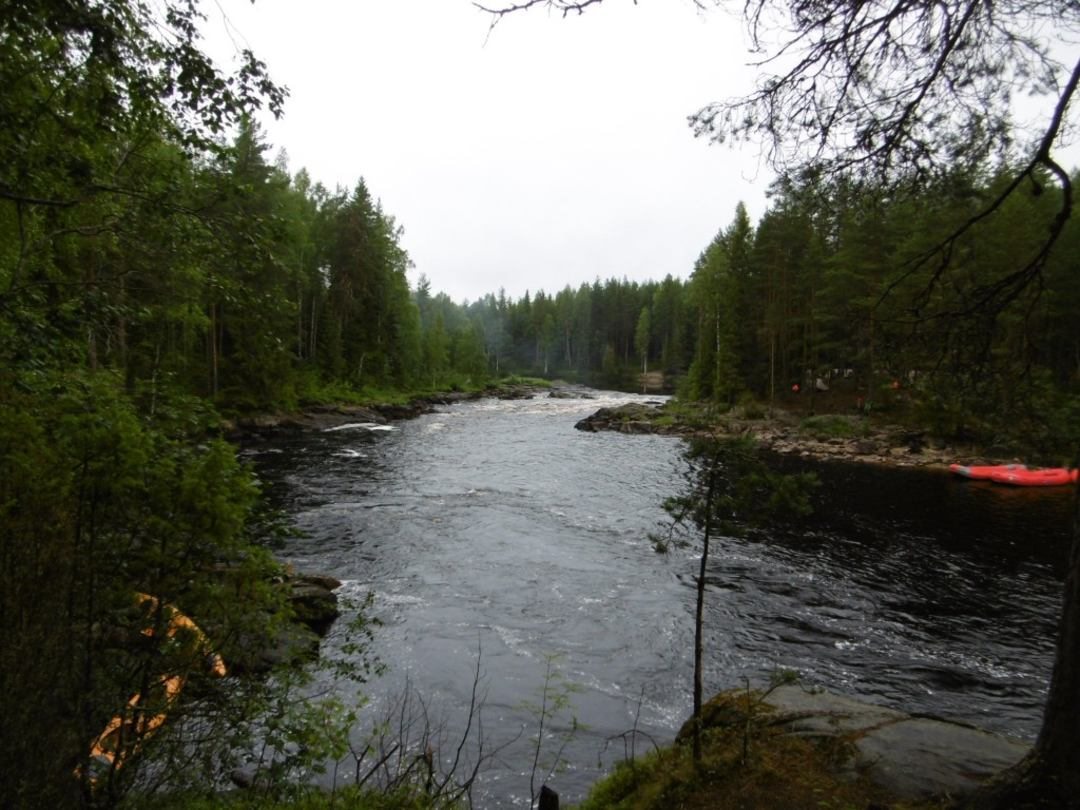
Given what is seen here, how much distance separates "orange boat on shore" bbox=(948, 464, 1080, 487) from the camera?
67.3 ft

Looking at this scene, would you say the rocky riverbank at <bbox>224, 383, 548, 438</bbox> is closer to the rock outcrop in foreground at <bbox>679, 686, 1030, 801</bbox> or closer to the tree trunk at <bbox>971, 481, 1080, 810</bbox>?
the rock outcrop in foreground at <bbox>679, 686, 1030, 801</bbox>

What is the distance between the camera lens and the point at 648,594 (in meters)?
11.2

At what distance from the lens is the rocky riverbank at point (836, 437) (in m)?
25.3

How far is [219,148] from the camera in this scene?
13.4 ft

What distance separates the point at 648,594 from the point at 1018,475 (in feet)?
62.9

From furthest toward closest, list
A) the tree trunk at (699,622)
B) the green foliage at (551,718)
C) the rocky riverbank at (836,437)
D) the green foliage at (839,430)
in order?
the green foliage at (839,430)
the rocky riverbank at (836,437)
the green foliage at (551,718)
the tree trunk at (699,622)

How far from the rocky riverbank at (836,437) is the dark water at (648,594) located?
15.1ft

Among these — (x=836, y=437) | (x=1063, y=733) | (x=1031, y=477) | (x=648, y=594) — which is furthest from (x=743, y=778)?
(x=836, y=437)

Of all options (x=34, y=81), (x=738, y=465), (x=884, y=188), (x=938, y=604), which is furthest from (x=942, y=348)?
(x=938, y=604)

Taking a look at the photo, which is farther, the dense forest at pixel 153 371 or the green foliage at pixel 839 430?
the green foliage at pixel 839 430

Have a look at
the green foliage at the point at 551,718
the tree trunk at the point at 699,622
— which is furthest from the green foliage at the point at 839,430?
the tree trunk at the point at 699,622

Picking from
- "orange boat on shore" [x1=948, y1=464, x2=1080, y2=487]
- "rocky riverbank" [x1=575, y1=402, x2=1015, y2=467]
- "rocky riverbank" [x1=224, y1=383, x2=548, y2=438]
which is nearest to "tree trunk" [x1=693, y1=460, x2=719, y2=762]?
"rocky riverbank" [x1=575, y1=402, x2=1015, y2=467]

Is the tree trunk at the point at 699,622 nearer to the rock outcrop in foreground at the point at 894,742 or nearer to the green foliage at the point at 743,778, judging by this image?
the green foliage at the point at 743,778

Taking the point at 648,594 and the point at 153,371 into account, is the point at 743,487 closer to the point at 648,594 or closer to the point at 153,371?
the point at 153,371
